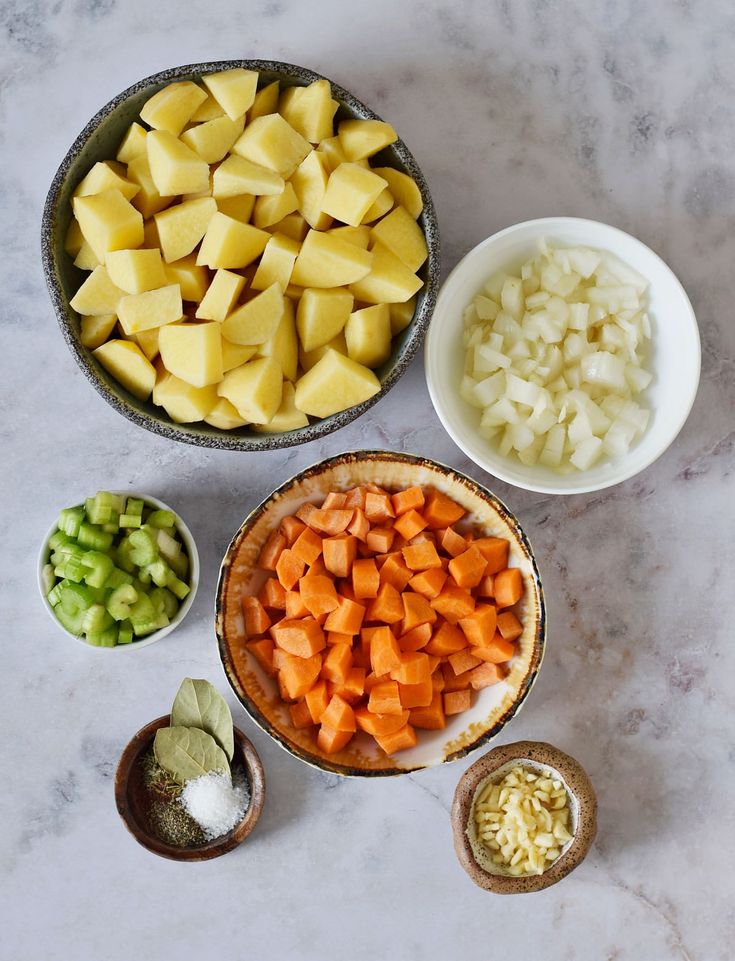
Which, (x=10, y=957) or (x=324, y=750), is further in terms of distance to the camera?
(x=10, y=957)

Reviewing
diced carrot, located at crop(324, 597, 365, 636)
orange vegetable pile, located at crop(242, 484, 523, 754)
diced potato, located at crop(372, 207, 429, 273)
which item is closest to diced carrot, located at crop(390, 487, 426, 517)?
orange vegetable pile, located at crop(242, 484, 523, 754)

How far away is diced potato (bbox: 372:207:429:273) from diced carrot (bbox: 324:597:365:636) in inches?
29.5

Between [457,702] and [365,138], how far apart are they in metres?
1.26

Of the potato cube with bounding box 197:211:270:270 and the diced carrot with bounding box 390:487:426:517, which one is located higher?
the potato cube with bounding box 197:211:270:270

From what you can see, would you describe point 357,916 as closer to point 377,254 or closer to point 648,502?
point 648,502

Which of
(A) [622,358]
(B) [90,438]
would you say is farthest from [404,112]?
(B) [90,438]

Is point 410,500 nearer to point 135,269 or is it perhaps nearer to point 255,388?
point 255,388

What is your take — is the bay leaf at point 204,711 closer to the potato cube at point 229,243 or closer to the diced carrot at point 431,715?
the diced carrot at point 431,715

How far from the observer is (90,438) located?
7.20 ft

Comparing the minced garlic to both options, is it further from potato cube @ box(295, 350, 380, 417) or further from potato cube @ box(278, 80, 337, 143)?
potato cube @ box(278, 80, 337, 143)

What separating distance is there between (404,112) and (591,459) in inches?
38.1

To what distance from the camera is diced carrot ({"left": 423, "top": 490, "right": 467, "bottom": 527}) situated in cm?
203

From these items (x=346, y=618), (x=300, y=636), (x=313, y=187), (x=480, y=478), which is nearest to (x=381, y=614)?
(x=346, y=618)

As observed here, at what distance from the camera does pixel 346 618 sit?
1.97 m
